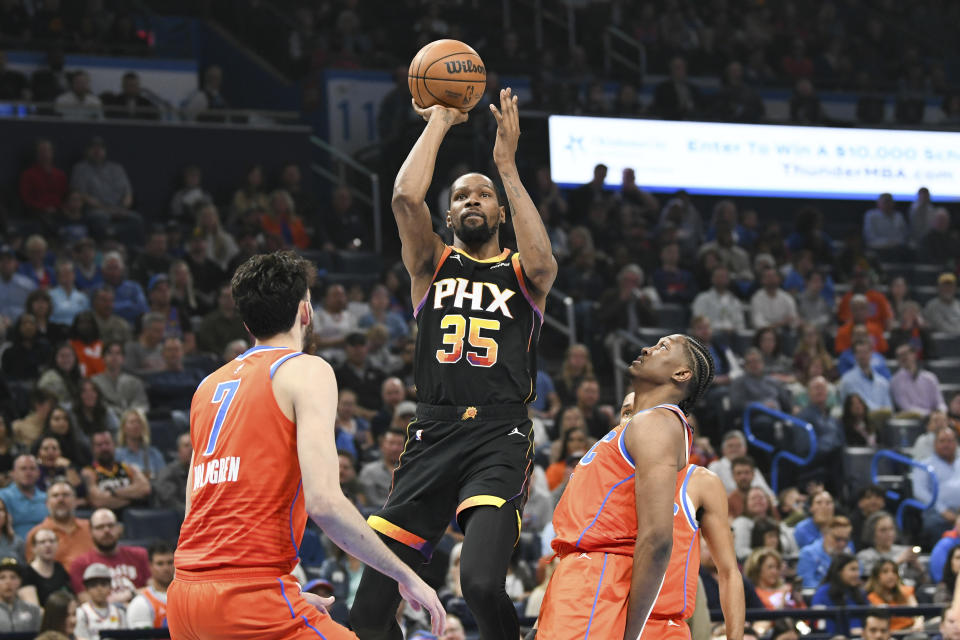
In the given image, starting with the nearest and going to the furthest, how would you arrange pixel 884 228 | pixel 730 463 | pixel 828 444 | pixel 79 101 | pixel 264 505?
pixel 264 505 < pixel 730 463 < pixel 828 444 < pixel 79 101 < pixel 884 228

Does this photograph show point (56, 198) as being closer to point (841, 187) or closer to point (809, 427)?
point (809, 427)

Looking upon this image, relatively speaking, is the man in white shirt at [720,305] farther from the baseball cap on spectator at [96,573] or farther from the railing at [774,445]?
the baseball cap on spectator at [96,573]

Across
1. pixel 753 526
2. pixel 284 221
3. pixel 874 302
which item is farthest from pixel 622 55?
pixel 753 526

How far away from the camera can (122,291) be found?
13.9 metres

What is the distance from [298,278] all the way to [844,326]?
13.3m

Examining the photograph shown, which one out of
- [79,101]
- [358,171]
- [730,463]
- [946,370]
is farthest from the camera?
[358,171]

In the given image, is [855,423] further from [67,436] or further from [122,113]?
[122,113]

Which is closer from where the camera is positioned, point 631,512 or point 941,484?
point 631,512

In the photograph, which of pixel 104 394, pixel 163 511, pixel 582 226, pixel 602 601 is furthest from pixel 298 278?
pixel 582 226

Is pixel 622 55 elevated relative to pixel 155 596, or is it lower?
elevated

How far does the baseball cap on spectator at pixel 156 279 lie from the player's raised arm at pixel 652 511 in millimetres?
9568

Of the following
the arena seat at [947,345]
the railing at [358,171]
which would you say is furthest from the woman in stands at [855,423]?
the railing at [358,171]

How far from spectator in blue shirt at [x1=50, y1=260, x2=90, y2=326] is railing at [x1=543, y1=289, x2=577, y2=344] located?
5.10 metres

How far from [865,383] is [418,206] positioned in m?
10.6
